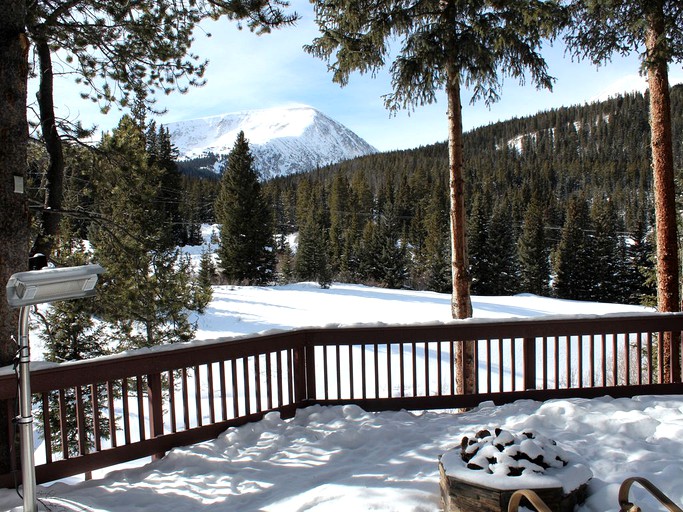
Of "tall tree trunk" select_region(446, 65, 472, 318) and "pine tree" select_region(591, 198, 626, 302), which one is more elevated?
"tall tree trunk" select_region(446, 65, 472, 318)

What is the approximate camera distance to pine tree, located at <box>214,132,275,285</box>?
33.8 metres

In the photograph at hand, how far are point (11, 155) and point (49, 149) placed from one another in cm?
181

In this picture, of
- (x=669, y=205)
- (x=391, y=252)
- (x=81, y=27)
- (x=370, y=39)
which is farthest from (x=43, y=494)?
(x=391, y=252)

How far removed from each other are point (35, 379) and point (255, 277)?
1239 inches

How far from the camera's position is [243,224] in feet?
112

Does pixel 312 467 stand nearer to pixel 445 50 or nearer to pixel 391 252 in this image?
pixel 445 50

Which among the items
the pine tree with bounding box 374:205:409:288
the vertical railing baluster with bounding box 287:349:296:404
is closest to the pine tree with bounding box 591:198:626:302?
the pine tree with bounding box 374:205:409:288


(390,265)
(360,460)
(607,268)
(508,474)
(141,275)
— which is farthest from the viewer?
(390,265)

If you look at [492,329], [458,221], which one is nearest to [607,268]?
[458,221]

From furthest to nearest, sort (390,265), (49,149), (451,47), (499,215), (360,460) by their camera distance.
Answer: (390,265) → (499,215) → (451,47) → (49,149) → (360,460)

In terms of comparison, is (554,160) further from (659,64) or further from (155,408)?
(155,408)

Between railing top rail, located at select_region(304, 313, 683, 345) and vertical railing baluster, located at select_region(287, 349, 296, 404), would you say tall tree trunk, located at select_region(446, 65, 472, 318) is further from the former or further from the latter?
vertical railing baluster, located at select_region(287, 349, 296, 404)

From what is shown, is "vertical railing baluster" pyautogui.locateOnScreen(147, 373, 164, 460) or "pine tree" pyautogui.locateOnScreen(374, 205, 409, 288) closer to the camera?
"vertical railing baluster" pyautogui.locateOnScreen(147, 373, 164, 460)

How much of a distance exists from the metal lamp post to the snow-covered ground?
0.82m
